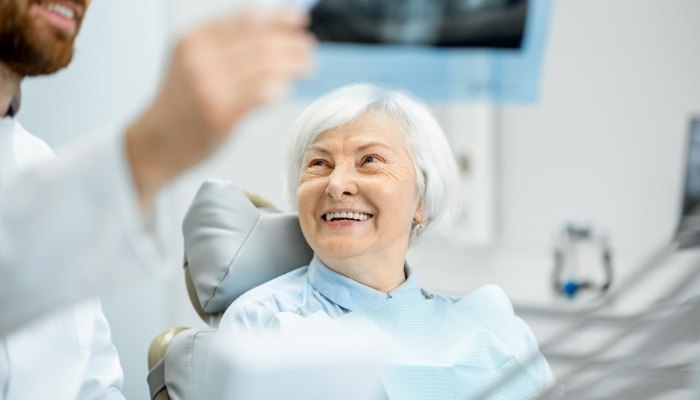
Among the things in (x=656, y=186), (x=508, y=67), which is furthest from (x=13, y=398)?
(x=656, y=186)

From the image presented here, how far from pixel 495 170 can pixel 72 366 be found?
7.97 ft

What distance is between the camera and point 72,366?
1.69 metres

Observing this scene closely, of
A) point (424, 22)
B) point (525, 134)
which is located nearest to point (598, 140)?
point (525, 134)

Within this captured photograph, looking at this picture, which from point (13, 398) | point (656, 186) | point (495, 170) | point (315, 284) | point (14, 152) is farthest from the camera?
point (495, 170)

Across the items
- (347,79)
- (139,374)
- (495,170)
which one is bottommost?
(139,374)

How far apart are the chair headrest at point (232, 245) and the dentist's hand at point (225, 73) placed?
4.12 ft

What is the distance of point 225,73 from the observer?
0.78 metres

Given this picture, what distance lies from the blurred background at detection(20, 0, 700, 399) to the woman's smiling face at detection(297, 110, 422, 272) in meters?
1.29

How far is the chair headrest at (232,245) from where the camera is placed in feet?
6.70

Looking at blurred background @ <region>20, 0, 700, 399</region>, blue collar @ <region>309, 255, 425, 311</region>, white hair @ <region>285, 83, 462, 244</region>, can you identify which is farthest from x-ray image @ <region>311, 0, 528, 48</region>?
blue collar @ <region>309, 255, 425, 311</region>

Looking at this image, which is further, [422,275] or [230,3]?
[422,275]

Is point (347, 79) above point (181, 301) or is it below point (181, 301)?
above

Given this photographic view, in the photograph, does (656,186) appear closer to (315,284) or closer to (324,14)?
(324,14)

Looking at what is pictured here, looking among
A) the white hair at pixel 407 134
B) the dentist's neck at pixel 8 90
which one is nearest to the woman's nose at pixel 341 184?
the white hair at pixel 407 134
